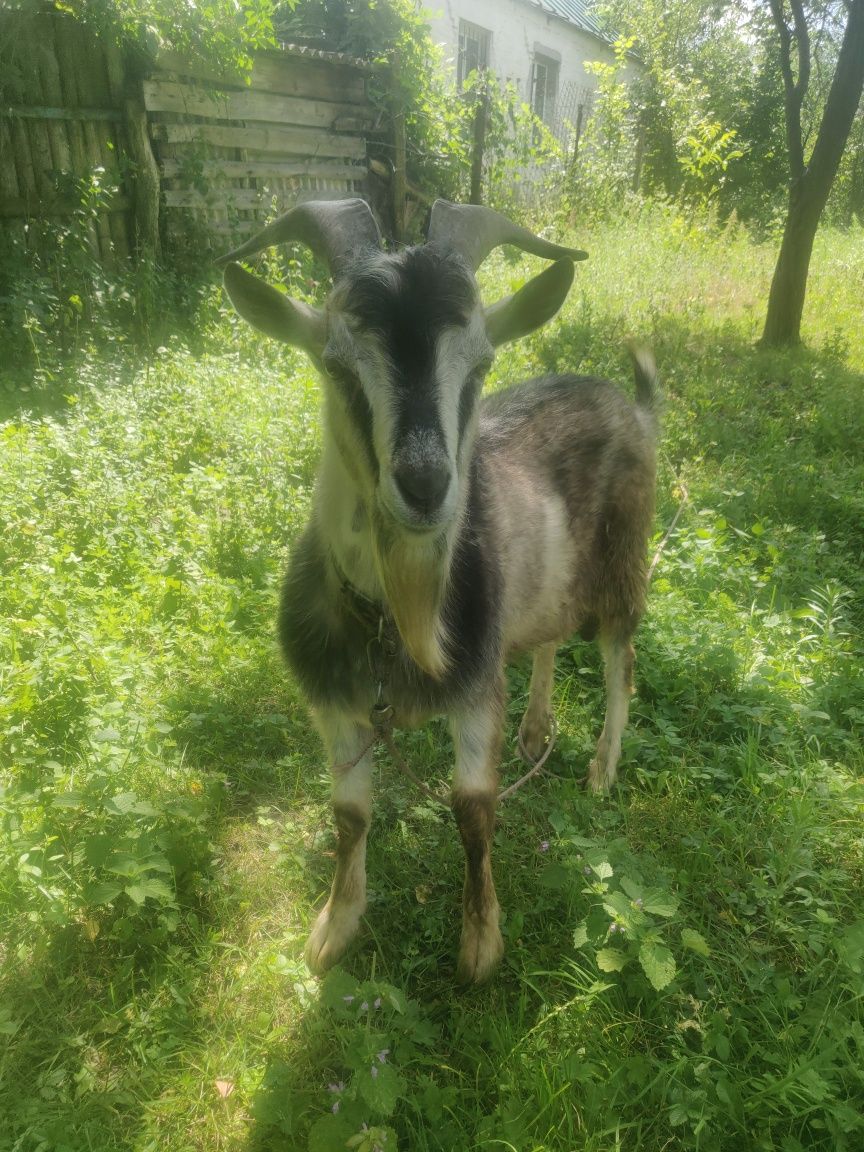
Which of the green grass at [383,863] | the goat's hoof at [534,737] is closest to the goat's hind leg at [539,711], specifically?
the goat's hoof at [534,737]

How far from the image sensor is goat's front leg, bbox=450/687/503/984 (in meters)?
2.07

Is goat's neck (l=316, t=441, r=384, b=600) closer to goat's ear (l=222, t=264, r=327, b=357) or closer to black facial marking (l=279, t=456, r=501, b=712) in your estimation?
black facial marking (l=279, t=456, r=501, b=712)

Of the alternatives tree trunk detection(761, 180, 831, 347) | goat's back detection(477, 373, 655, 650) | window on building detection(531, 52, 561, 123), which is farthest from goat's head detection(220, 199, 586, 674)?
window on building detection(531, 52, 561, 123)

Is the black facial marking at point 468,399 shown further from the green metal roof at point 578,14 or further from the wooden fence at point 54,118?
the green metal roof at point 578,14

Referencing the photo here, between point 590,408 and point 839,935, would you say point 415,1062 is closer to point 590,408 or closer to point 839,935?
point 839,935

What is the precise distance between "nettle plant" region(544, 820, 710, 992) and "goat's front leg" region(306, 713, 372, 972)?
56cm

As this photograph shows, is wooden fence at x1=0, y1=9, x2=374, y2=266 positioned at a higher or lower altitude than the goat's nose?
higher

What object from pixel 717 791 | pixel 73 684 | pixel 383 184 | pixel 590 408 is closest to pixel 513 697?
pixel 717 791

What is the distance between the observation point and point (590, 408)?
2982 millimetres

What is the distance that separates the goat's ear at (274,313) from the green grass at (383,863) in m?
1.29

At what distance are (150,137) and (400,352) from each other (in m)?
6.31

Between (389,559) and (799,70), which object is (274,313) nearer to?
(389,559)

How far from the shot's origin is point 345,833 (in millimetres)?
2205

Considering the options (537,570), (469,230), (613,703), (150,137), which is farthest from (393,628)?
(150,137)
